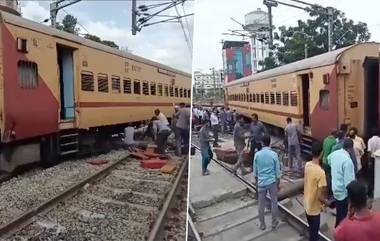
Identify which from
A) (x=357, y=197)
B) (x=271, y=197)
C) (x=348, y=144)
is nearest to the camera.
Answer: (x=357, y=197)

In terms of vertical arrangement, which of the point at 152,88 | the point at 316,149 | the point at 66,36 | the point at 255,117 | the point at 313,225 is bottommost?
the point at 313,225

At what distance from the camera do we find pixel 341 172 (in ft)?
5.40

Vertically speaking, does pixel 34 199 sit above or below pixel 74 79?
below

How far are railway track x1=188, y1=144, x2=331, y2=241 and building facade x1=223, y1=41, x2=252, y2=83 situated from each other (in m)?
0.32

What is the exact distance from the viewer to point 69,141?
1667 mm

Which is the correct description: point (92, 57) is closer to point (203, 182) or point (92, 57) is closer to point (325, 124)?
point (203, 182)

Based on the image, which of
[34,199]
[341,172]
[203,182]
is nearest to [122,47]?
[203,182]

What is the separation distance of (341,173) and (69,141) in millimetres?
1003

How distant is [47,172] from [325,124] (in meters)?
0.99

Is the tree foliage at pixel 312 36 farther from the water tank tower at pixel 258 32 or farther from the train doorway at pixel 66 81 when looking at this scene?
the train doorway at pixel 66 81

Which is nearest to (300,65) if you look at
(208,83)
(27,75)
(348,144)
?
(348,144)

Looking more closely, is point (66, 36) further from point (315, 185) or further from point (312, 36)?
point (315, 185)

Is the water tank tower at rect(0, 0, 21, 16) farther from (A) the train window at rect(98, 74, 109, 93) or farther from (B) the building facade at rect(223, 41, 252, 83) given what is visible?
(B) the building facade at rect(223, 41, 252, 83)

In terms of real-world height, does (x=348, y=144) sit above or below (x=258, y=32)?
below
